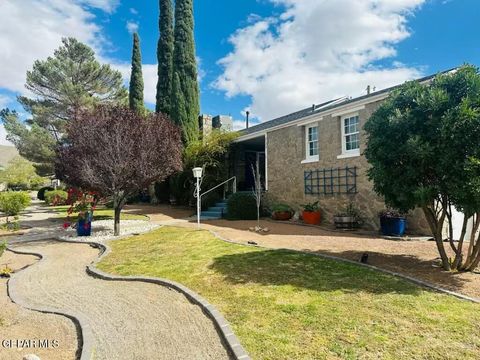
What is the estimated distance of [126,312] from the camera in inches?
169

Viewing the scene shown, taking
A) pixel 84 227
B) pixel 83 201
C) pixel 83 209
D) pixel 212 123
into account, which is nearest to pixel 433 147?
pixel 84 227

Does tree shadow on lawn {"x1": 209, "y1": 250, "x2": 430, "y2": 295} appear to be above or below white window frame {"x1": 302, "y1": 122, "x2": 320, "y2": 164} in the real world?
below

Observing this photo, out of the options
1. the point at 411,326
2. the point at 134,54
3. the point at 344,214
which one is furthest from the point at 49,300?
the point at 134,54

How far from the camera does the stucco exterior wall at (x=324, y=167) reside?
11.0 meters

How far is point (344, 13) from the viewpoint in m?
10.9

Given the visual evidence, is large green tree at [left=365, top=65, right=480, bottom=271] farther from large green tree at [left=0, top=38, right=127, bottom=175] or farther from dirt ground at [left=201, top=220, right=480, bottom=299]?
large green tree at [left=0, top=38, right=127, bottom=175]

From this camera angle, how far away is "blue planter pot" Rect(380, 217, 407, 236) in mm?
9469

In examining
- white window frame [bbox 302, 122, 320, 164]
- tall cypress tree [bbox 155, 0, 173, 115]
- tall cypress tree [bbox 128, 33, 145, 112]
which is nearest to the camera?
white window frame [bbox 302, 122, 320, 164]

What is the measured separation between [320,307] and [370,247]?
15.0 ft

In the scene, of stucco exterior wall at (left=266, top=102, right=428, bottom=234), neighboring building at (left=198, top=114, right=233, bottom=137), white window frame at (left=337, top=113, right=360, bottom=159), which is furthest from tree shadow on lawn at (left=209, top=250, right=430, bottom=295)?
neighboring building at (left=198, top=114, right=233, bottom=137)

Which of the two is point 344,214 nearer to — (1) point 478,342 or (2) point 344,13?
(2) point 344,13

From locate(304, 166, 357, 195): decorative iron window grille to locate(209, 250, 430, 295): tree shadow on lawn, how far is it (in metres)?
5.78

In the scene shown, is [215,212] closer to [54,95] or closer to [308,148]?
[308,148]

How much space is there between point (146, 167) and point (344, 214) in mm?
7888
